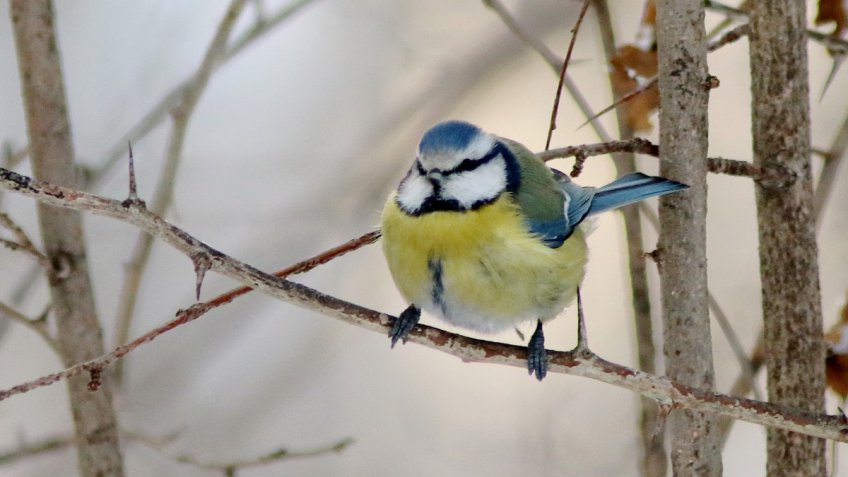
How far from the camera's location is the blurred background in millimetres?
3881

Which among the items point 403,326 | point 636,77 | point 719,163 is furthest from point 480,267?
point 636,77

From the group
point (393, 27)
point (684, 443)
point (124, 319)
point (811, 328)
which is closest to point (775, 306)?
point (811, 328)

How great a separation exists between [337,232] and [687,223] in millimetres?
2414

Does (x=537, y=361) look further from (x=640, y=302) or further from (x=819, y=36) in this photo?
(x=819, y=36)

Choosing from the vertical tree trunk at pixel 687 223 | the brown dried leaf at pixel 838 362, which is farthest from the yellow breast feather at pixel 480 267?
the brown dried leaf at pixel 838 362

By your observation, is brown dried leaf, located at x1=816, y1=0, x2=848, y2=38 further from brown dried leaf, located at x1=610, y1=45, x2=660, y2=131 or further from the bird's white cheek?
the bird's white cheek

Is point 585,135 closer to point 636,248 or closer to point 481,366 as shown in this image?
point 481,366

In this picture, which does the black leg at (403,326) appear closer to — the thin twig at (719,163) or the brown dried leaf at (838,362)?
the thin twig at (719,163)

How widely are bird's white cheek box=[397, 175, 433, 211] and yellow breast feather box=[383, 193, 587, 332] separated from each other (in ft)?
0.08

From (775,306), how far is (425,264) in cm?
65

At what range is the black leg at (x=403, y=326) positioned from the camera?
1705 millimetres

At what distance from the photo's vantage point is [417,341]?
5.39 ft

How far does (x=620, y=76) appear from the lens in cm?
209

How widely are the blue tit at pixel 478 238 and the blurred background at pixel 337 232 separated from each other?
64.1 inches
